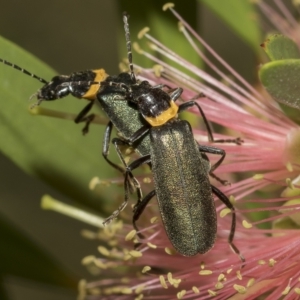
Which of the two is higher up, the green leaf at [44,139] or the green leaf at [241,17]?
the green leaf at [241,17]

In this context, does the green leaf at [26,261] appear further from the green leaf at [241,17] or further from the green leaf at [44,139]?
the green leaf at [241,17]

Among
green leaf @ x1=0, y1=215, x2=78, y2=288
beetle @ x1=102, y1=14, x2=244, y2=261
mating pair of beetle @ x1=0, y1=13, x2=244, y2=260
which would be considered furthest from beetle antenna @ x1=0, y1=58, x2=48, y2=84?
green leaf @ x1=0, y1=215, x2=78, y2=288

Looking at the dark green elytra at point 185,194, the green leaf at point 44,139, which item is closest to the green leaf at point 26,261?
the green leaf at point 44,139

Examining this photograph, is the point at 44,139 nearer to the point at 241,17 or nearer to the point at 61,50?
the point at 241,17

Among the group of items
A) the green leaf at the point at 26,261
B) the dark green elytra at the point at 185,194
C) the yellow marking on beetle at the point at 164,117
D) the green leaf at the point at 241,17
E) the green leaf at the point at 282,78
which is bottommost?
the green leaf at the point at 26,261

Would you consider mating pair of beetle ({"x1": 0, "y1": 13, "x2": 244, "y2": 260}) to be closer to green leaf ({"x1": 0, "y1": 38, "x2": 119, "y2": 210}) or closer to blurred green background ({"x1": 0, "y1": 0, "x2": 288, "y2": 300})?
green leaf ({"x1": 0, "y1": 38, "x2": 119, "y2": 210})

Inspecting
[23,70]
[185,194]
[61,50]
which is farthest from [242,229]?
[61,50]
